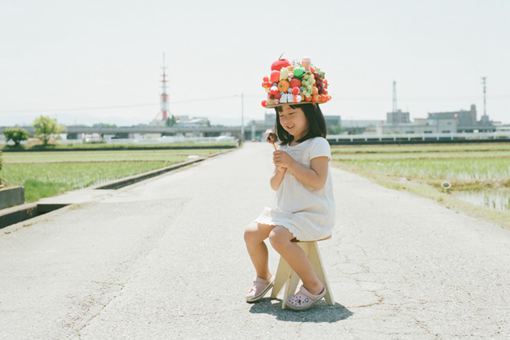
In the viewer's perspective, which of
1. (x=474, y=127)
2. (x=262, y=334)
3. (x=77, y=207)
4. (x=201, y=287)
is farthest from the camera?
(x=474, y=127)

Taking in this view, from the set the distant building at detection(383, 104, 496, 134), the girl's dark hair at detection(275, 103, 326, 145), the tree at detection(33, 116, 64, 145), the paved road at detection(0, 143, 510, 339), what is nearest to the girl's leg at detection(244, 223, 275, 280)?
the paved road at detection(0, 143, 510, 339)

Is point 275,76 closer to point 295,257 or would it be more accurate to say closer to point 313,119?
point 313,119

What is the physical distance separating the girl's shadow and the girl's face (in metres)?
1.18

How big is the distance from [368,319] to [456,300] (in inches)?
31.2

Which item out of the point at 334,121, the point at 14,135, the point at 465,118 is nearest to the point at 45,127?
the point at 14,135

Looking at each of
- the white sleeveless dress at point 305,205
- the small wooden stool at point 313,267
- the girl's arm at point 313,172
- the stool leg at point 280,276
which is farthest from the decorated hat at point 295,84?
the stool leg at point 280,276

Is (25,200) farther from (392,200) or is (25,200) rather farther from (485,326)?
(485,326)

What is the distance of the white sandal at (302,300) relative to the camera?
4.12m

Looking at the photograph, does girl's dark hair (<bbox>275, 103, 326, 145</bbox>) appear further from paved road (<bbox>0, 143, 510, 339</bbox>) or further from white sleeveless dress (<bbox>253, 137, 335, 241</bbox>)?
paved road (<bbox>0, 143, 510, 339</bbox>)

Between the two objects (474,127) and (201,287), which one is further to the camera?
(474,127)

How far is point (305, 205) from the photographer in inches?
166

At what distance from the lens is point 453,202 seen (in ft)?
39.7

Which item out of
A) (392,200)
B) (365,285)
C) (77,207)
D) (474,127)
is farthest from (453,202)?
(474,127)

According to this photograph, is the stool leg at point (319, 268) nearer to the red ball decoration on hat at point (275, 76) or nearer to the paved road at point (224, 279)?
the paved road at point (224, 279)
